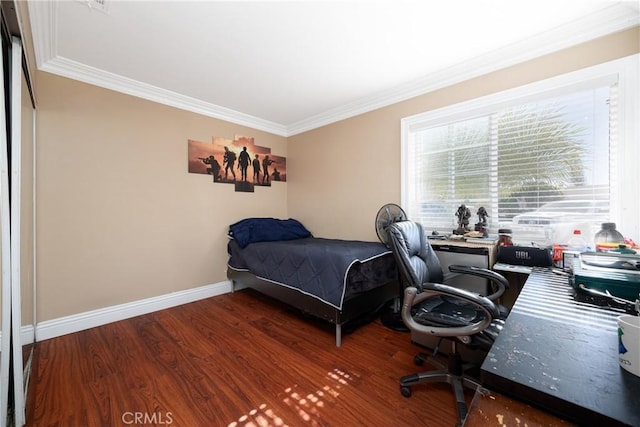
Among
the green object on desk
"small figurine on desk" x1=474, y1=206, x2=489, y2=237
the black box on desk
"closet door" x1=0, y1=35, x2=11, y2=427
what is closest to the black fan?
"small figurine on desk" x1=474, y1=206, x2=489, y2=237

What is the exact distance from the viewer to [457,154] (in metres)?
2.57

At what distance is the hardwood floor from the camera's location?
1.38 meters

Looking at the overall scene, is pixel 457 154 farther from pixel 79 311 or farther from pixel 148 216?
pixel 79 311

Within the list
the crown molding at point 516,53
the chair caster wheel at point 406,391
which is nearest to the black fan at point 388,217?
the crown molding at point 516,53

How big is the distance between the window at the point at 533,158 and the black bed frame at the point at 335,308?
943 millimetres

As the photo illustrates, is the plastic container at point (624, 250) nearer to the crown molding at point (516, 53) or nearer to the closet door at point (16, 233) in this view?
the crown molding at point (516, 53)

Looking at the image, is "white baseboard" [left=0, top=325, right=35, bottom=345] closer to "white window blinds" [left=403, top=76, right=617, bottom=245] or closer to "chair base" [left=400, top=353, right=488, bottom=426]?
"chair base" [left=400, top=353, right=488, bottom=426]

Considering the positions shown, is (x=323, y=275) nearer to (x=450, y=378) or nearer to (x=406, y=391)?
(x=406, y=391)

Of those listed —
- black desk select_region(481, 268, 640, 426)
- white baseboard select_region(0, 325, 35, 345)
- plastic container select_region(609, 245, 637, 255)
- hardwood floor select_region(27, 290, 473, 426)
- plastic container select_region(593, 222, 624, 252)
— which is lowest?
hardwood floor select_region(27, 290, 473, 426)

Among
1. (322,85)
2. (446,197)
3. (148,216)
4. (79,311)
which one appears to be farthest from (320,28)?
(79,311)

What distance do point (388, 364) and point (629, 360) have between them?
1453mm

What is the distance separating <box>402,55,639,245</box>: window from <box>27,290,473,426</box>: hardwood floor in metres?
1.48

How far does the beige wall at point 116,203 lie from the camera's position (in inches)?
86.4

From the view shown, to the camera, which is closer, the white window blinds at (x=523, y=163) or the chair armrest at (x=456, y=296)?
the chair armrest at (x=456, y=296)
